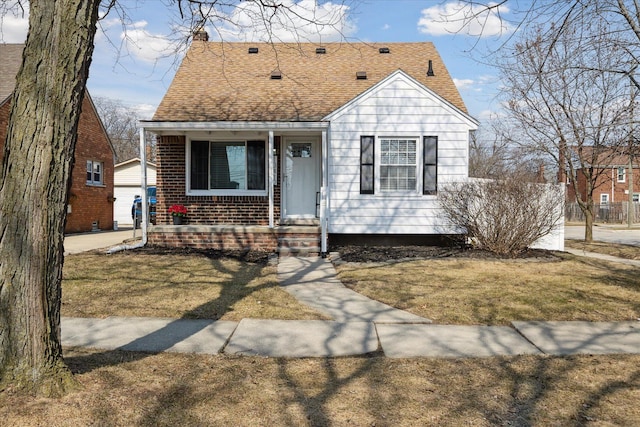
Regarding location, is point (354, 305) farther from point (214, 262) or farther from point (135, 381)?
point (214, 262)

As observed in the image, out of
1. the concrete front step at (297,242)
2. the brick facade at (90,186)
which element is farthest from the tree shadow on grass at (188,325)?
the brick facade at (90,186)

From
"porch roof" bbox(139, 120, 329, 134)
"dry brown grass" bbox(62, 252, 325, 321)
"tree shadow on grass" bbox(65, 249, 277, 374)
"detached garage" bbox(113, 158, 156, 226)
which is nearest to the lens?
"tree shadow on grass" bbox(65, 249, 277, 374)

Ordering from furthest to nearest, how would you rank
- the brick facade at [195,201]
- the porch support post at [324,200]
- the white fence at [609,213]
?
the white fence at [609,213] → the brick facade at [195,201] → the porch support post at [324,200]

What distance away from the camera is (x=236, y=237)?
11336mm

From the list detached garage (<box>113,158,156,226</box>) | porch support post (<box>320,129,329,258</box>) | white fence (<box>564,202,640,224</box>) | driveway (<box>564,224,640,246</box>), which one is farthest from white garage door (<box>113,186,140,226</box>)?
white fence (<box>564,202,640,224</box>)

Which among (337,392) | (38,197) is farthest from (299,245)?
(38,197)

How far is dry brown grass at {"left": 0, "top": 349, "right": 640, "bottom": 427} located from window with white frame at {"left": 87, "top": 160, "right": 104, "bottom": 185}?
59.1 feet

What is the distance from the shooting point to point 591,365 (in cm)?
410

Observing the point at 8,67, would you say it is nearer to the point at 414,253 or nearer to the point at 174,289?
the point at 174,289

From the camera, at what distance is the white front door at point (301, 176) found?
12.9 meters

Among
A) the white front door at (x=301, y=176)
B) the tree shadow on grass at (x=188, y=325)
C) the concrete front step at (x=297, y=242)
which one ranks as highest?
the white front door at (x=301, y=176)

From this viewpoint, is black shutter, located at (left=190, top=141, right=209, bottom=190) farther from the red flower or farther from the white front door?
the white front door

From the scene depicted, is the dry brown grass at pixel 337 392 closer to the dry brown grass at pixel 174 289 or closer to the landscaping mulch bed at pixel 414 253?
the dry brown grass at pixel 174 289

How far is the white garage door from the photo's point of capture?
30552mm
